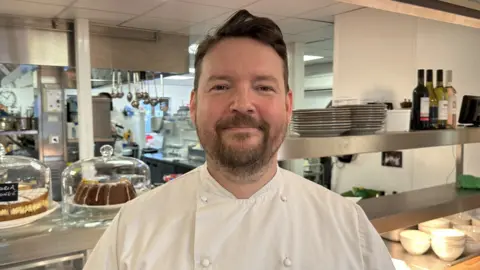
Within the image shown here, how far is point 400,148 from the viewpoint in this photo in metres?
1.61

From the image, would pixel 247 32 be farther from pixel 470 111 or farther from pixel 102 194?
pixel 470 111

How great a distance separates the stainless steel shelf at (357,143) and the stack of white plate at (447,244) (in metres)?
0.43

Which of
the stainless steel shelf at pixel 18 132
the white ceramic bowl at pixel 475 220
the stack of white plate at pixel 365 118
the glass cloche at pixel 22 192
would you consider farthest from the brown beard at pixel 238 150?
the stainless steel shelf at pixel 18 132

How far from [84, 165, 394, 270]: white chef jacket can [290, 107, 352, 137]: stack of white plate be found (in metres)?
0.38

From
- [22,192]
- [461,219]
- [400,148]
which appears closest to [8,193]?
[22,192]

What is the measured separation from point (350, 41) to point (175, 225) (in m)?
2.70

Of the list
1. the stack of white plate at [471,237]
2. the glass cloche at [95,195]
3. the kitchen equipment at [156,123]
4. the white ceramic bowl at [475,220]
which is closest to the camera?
the glass cloche at [95,195]

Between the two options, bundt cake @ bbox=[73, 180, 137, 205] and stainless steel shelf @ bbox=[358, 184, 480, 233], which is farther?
stainless steel shelf @ bbox=[358, 184, 480, 233]

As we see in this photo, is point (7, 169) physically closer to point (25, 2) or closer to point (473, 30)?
point (25, 2)

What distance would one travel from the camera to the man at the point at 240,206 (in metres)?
0.98

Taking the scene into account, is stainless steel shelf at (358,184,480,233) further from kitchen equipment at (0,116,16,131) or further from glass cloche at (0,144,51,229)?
kitchen equipment at (0,116,16,131)

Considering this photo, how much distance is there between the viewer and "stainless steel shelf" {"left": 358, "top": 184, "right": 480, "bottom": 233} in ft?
5.14

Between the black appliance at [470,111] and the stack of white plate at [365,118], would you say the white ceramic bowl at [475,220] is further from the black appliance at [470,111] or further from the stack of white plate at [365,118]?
the stack of white plate at [365,118]

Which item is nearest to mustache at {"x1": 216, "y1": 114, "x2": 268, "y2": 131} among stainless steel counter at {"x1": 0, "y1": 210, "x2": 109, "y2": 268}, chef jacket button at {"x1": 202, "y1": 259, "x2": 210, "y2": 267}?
chef jacket button at {"x1": 202, "y1": 259, "x2": 210, "y2": 267}
